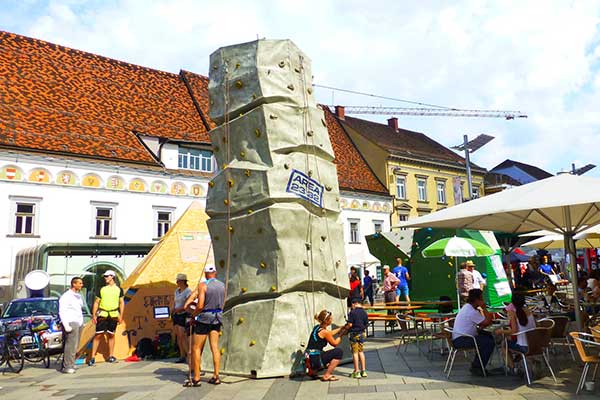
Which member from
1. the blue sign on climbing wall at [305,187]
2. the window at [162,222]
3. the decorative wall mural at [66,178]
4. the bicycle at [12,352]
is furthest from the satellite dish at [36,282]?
the blue sign on climbing wall at [305,187]

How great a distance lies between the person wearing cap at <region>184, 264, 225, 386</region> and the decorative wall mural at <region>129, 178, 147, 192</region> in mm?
16561

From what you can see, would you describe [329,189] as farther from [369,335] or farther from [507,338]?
[369,335]

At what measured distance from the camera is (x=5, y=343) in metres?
10.0

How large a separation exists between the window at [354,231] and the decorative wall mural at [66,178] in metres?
16.8

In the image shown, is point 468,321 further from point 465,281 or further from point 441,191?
point 441,191

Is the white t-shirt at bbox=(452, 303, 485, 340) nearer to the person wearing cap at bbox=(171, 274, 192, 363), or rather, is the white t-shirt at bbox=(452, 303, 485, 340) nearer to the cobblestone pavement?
the cobblestone pavement

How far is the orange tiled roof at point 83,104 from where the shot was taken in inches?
847

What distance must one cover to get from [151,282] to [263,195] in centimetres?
477

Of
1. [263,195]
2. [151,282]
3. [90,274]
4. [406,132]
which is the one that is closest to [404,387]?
[263,195]

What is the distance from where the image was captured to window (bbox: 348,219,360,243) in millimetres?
32806

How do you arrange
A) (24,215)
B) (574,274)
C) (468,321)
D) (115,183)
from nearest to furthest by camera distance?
(468,321) → (574,274) → (24,215) → (115,183)

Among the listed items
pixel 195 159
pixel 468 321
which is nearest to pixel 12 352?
pixel 468 321

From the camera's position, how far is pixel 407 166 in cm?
3897

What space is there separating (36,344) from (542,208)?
1003 cm
